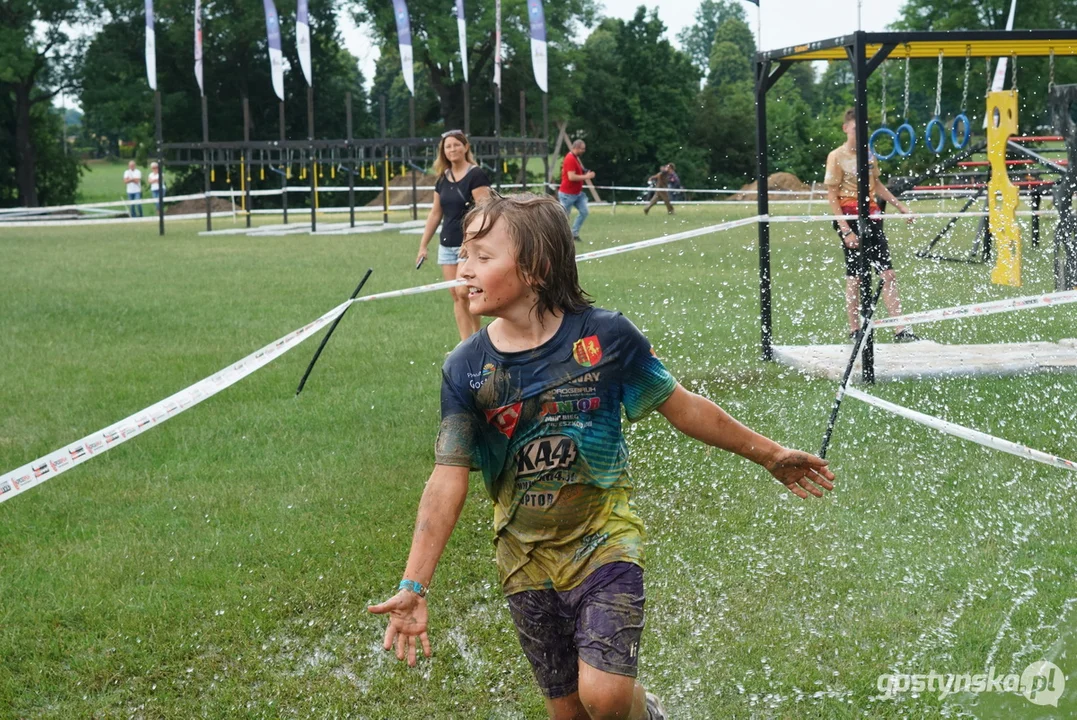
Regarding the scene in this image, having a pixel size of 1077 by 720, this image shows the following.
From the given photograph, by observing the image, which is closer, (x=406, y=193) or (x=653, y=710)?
(x=653, y=710)

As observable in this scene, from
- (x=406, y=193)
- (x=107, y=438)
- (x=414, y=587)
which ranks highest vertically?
(x=406, y=193)

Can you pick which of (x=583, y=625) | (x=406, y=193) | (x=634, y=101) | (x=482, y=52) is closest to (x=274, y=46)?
(x=406, y=193)

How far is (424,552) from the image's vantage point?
10.4 feet

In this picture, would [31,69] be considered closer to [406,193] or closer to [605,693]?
[406,193]

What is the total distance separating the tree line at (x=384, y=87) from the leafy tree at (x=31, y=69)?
67mm

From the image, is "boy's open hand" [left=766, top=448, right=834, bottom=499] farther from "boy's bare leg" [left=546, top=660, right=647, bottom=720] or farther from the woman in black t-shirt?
the woman in black t-shirt

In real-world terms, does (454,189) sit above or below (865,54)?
below

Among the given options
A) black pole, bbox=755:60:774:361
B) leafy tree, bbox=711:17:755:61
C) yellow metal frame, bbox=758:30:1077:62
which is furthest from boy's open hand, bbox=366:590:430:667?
leafy tree, bbox=711:17:755:61

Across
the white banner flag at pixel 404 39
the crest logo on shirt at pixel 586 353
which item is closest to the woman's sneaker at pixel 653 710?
the crest logo on shirt at pixel 586 353

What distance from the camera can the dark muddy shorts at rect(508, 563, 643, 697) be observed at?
10.2 feet

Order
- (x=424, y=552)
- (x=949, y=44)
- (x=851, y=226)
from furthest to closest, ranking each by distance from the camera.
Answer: (x=851, y=226), (x=949, y=44), (x=424, y=552)

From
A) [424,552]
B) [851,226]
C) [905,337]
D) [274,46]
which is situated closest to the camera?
[424,552]

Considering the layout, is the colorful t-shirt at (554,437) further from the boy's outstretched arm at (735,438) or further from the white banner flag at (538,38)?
the white banner flag at (538,38)

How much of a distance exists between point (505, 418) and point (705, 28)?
14596 cm
